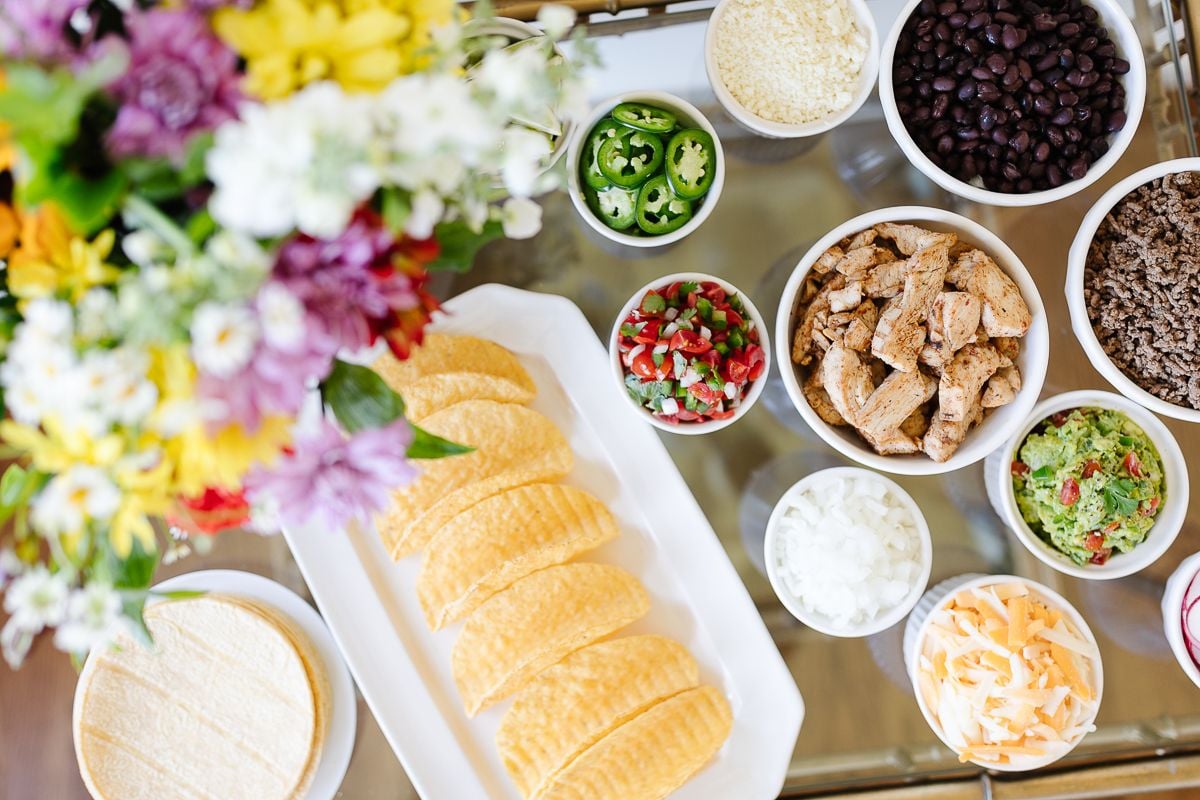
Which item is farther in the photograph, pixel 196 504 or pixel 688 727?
pixel 688 727

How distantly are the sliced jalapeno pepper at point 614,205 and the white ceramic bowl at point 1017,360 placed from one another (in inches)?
10.5

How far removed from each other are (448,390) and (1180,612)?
124 centimetres

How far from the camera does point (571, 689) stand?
1.43m

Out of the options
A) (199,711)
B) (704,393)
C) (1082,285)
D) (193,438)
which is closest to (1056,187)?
(1082,285)

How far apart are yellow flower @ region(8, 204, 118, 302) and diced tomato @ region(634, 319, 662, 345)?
794mm

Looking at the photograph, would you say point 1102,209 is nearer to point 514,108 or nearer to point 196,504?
point 514,108

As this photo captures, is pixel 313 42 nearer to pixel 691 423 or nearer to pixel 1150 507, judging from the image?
pixel 691 423

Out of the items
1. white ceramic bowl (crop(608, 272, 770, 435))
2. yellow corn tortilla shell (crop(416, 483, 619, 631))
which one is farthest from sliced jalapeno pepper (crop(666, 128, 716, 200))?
yellow corn tortilla shell (crop(416, 483, 619, 631))

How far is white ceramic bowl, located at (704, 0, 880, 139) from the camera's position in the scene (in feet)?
4.58

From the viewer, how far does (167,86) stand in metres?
0.67

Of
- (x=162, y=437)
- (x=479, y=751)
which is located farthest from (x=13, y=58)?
(x=479, y=751)

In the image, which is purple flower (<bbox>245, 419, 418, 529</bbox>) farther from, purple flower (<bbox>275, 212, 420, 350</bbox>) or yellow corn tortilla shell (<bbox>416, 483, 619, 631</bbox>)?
yellow corn tortilla shell (<bbox>416, 483, 619, 631</bbox>)

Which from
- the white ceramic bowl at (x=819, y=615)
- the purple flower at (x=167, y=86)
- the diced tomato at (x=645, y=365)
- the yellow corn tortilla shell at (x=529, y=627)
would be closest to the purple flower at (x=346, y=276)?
the purple flower at (x=167, y=86)

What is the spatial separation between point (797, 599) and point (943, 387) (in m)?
0.41
